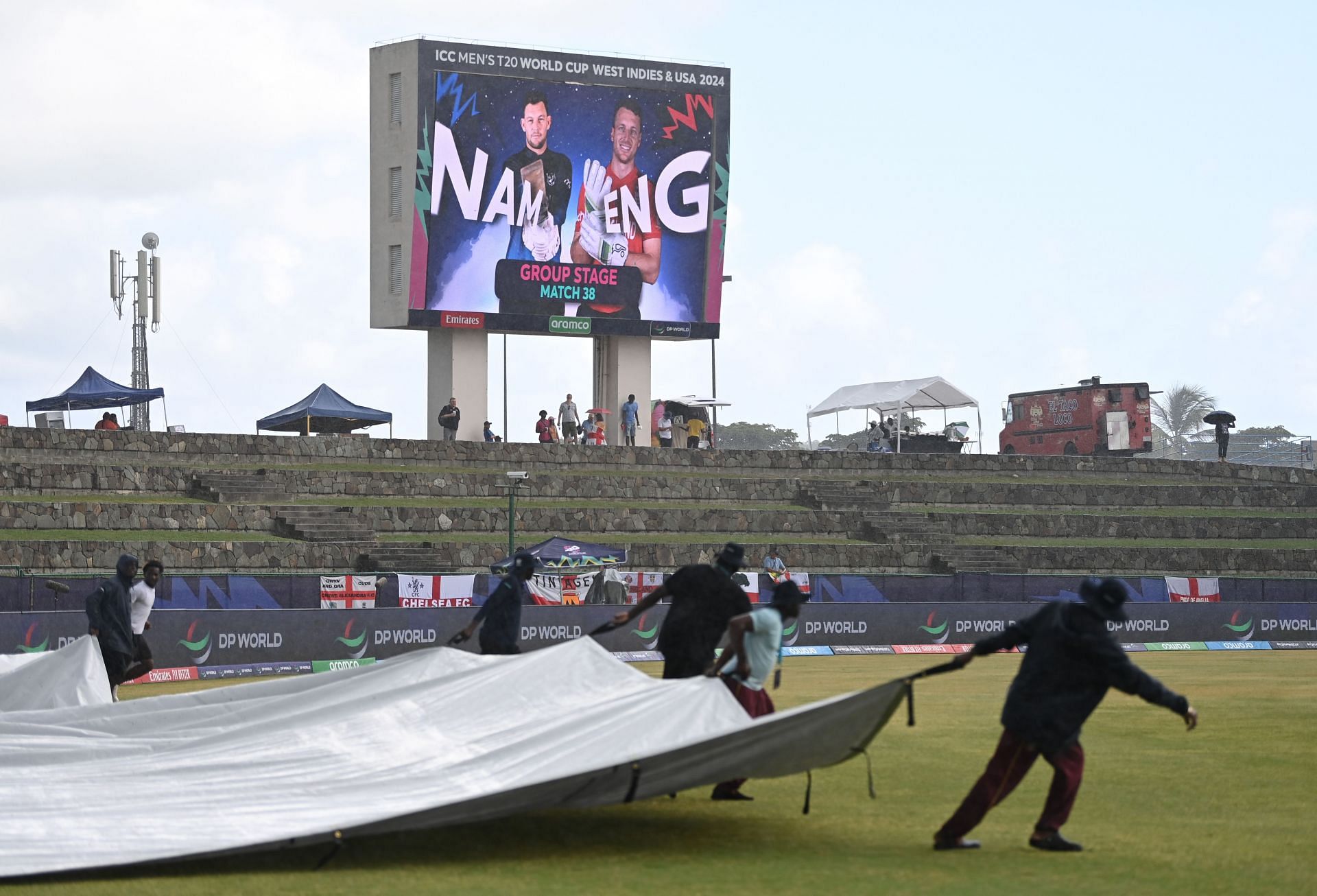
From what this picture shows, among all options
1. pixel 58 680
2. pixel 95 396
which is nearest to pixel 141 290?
pixel 95 396

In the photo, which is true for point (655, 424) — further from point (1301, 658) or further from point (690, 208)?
point (1301, 658)

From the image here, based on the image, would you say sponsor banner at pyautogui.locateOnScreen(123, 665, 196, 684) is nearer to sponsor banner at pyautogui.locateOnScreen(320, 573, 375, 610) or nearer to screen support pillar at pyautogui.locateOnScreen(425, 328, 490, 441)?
sponsor banner at pyautogui.locateOnScreen(320, 573, 375, 610)

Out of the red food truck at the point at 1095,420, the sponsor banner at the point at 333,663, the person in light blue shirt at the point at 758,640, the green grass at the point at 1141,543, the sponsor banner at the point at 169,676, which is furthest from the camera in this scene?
the red food truck at the point at 1095,420

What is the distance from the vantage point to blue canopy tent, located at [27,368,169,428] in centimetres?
4644

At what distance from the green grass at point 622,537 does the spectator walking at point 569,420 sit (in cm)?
832

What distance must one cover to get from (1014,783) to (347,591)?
22.3 m

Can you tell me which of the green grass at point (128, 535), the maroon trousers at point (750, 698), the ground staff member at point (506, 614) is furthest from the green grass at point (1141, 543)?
the maroon trousers at point (750, 698)

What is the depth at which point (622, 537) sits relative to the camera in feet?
136

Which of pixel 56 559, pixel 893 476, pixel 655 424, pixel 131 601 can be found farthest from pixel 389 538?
pixel 131 601

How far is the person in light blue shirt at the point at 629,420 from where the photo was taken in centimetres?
4972

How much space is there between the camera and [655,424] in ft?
172

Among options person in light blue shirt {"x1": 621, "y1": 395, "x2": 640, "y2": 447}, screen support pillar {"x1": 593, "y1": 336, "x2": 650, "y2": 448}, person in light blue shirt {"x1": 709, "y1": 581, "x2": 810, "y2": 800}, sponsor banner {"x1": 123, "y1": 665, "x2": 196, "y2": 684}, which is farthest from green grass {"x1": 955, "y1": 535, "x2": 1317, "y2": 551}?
person in light blue shirt {"x1": 709, "y1": 581, "x2": 810, "y2": 800}

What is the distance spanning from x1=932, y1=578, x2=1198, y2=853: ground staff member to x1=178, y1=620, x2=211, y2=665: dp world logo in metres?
18.6

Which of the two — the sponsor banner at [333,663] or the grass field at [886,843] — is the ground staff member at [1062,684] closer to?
the grass field at [886,843]
